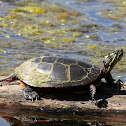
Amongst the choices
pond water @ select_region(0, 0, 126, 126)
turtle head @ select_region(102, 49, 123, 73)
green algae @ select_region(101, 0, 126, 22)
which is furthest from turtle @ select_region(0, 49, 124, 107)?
green algae @ select_region(101, 0, 126, 22)

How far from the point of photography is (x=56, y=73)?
4754 millimetres

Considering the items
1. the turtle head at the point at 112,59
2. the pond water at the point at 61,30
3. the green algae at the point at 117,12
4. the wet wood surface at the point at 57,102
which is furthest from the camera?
the green algae at the point at 117,12

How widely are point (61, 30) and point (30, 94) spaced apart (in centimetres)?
589

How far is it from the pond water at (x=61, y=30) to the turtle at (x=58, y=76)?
1.81ft

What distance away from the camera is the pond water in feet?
27.0

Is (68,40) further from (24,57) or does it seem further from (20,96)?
(20,96)

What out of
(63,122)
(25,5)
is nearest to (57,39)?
(25,5)

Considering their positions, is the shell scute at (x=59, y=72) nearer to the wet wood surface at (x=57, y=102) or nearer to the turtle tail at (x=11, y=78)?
the wet wood surface at (x=57, y=102)

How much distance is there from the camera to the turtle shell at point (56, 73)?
4.67 meters

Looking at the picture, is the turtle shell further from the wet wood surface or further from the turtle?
the wet wood surface

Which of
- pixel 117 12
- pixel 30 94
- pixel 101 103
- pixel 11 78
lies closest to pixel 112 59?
pixel 101 103

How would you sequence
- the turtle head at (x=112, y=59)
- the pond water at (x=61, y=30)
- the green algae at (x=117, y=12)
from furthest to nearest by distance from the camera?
the green algae at (x=117, y=12) < the pond water at (x=61, y=30) < the turtle head at (x=112, y=59)

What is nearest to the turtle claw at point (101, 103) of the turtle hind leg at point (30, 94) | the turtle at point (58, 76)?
the turtle at point (58, 76)

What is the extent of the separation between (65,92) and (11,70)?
256 cm
